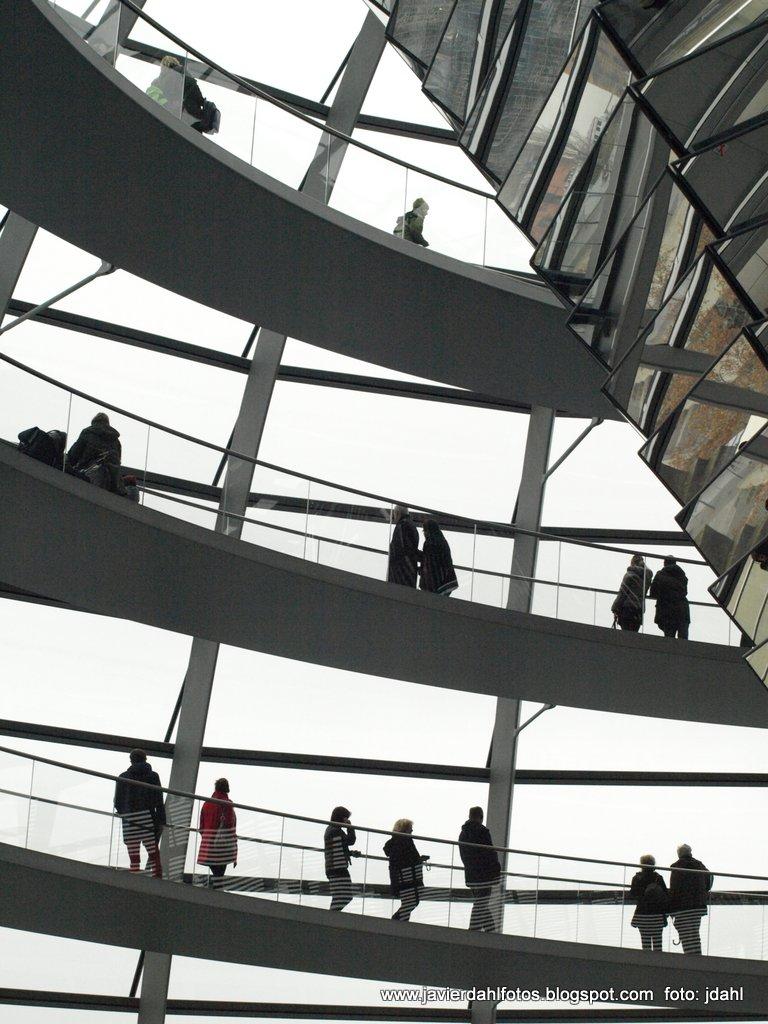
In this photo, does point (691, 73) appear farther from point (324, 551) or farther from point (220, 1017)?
point (220, 1017)

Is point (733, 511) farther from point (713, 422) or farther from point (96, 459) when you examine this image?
point (96, 459)

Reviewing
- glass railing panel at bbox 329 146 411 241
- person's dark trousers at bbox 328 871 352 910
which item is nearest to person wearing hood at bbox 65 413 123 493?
glass railing panel at bbox 329 146 411 241

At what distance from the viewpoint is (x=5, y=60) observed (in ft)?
37.9

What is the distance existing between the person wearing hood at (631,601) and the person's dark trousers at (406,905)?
4.81 meters

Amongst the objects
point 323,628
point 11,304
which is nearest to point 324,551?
point 323,628

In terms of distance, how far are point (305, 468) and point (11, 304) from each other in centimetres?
494

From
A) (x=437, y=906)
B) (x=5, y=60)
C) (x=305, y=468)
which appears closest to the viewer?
(x=5, y=60)

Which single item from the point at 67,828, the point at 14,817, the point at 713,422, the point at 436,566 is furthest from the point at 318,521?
the point at 713,422

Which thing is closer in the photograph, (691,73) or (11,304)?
(691,73)

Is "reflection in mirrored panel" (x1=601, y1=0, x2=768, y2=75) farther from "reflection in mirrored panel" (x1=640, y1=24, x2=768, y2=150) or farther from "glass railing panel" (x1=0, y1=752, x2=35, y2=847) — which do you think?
"glass railing panel" (x1=0, y1=752, x2=35, y2=847)

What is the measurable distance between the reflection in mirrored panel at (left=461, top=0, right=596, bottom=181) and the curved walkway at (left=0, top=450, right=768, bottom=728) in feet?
18.1

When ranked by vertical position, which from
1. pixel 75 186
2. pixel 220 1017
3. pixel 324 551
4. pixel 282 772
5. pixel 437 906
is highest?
pixel 75 186

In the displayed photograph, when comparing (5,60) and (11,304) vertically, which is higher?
(11,304)

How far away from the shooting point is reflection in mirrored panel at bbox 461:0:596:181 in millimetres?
10328
